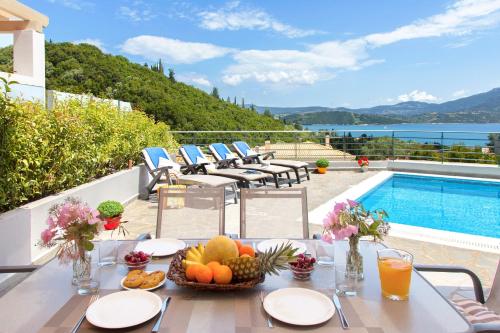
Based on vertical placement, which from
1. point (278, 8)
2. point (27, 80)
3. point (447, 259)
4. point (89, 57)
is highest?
point (278, 8)

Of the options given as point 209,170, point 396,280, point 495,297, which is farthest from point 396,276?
point 209,170

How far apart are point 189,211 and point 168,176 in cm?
432

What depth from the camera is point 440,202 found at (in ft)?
26.1

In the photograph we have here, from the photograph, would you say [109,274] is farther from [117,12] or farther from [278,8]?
[117,12]

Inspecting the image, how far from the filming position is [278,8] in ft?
62.8

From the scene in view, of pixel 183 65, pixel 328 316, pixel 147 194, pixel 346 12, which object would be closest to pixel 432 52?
pixel 346 12

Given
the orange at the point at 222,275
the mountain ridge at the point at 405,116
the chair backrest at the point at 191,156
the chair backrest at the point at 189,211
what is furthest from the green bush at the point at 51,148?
the mountain ridge at the point at 405,116

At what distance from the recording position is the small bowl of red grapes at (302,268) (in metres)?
1.81

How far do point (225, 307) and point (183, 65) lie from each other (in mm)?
35483

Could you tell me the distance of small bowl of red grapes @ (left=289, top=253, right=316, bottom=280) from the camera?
71.3 inches

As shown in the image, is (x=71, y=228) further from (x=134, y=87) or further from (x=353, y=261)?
(x=134, y=87)

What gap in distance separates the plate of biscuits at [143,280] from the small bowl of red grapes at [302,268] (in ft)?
1.93

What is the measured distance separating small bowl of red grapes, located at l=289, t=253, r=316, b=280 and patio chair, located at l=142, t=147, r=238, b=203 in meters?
4.78

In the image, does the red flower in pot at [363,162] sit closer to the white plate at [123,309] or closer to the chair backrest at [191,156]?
the chair backrest at [191,156]
